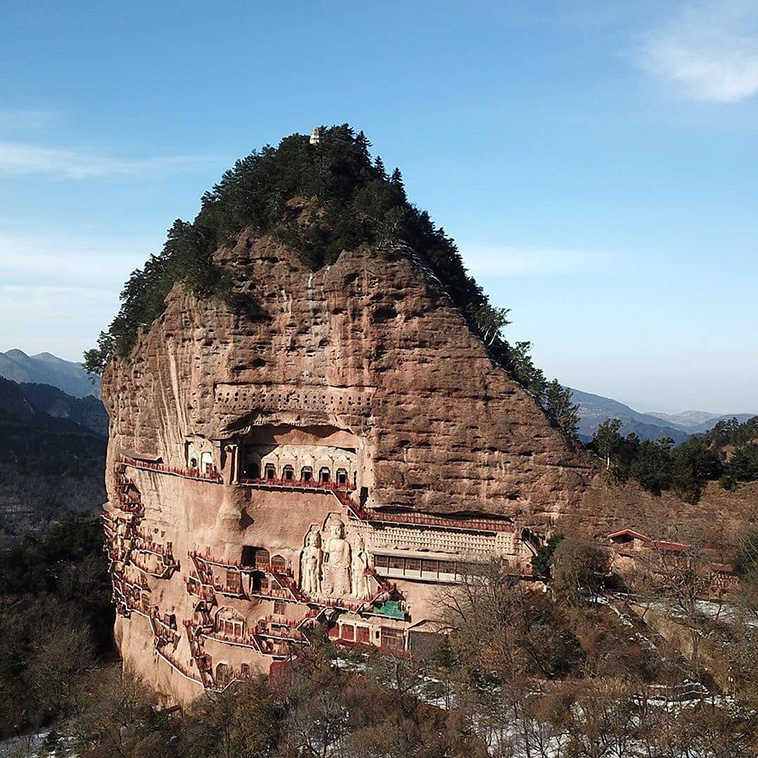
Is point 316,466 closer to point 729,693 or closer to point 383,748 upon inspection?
point 383,748

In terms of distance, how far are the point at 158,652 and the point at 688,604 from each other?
26.3m

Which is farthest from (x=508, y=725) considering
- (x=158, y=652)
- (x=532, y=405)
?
(x=158, y=652)

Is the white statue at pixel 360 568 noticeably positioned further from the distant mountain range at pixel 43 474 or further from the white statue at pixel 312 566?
the distant mountain range at pixel 43 474

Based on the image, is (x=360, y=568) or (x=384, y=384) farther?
(x=360, y=568)

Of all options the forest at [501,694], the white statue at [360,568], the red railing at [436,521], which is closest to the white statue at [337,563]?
the white statue at [360,568]

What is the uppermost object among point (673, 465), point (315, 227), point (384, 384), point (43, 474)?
point (315, 227)

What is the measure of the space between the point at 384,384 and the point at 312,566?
9.08m

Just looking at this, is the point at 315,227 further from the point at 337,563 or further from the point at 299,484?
the point at 337,563

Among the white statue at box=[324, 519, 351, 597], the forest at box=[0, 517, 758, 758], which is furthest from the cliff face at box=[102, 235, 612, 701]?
the forest at box=[0, 517, 758, 758]

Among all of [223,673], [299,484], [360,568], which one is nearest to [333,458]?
[299,484]

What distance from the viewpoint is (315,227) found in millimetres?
32875

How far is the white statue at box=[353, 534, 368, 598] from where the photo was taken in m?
31.9

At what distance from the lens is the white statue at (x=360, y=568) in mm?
31944

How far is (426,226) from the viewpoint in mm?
43312
